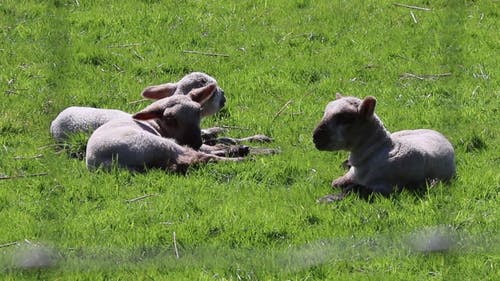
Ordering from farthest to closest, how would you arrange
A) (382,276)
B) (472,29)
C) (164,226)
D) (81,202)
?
(472,29) → (81,202) → (164,226) → (382,276)

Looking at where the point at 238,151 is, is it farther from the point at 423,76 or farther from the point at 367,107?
the point at 423,76

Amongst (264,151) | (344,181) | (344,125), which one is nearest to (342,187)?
(344,181)

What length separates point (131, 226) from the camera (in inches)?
243

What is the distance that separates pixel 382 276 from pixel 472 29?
4.96m

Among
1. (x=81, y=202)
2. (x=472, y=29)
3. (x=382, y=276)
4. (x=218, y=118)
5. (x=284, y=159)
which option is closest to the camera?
(x=382, y=276)

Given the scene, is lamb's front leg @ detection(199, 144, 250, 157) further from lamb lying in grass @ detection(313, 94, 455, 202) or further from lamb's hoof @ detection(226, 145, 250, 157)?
lamb lying in grass @ detection(313, 94, 455, 202)

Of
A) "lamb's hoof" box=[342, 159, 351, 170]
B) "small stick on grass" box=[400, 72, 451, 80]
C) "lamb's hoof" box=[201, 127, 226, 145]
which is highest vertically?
"lamb's hoof" box=[342, 159, 351, 170]

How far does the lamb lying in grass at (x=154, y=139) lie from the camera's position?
7109mm

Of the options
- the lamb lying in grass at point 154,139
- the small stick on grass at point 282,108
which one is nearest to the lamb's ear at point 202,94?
the lamb lying in grass at point 154,139

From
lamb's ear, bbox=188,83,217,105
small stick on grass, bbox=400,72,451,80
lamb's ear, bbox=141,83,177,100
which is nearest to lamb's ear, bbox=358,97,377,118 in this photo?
lamb's ear, bbox=188,83,217,105

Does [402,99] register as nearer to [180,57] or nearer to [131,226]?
[180,57]

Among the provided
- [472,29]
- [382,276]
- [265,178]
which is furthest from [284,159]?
[472,29]

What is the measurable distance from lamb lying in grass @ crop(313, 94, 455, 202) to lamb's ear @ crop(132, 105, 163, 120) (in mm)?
1333

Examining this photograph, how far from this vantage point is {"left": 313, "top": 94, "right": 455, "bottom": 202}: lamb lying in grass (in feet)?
21.7
